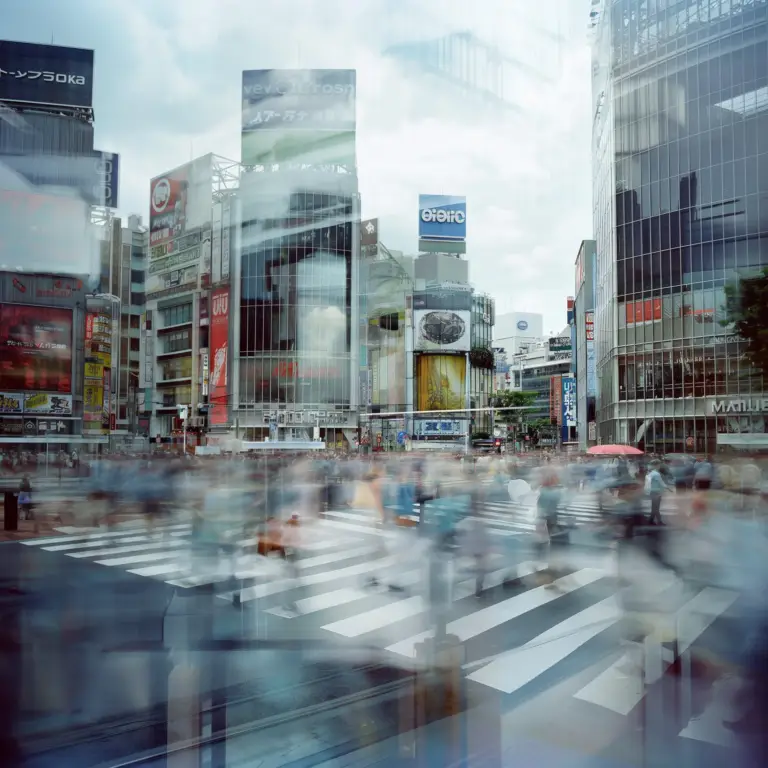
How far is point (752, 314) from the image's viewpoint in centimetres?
3791

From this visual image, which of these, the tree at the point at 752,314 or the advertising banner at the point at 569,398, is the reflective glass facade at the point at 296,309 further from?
the tree at the point at 752,314

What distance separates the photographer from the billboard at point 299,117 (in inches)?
2990

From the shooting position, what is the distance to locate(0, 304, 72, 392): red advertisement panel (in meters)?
50.2

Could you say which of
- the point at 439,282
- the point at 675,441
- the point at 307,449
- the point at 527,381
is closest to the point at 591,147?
the point at 439,282

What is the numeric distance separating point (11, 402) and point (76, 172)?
65.9 ft

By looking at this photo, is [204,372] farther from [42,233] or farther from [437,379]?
[42,233]

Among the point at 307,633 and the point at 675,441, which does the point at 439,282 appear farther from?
the point at 307,633

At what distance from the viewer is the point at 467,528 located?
9.30 m

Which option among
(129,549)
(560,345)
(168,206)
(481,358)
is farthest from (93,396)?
(560,345)

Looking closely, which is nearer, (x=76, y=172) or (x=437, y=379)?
(x=76, y=172)

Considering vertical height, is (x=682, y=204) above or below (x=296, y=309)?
above

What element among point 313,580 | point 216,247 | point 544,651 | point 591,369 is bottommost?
point 313,580

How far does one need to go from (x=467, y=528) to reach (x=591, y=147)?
71.5 meters

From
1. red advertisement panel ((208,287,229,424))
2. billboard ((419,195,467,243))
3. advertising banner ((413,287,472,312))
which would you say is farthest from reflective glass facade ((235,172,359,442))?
billboard ((419,195,467,243))
